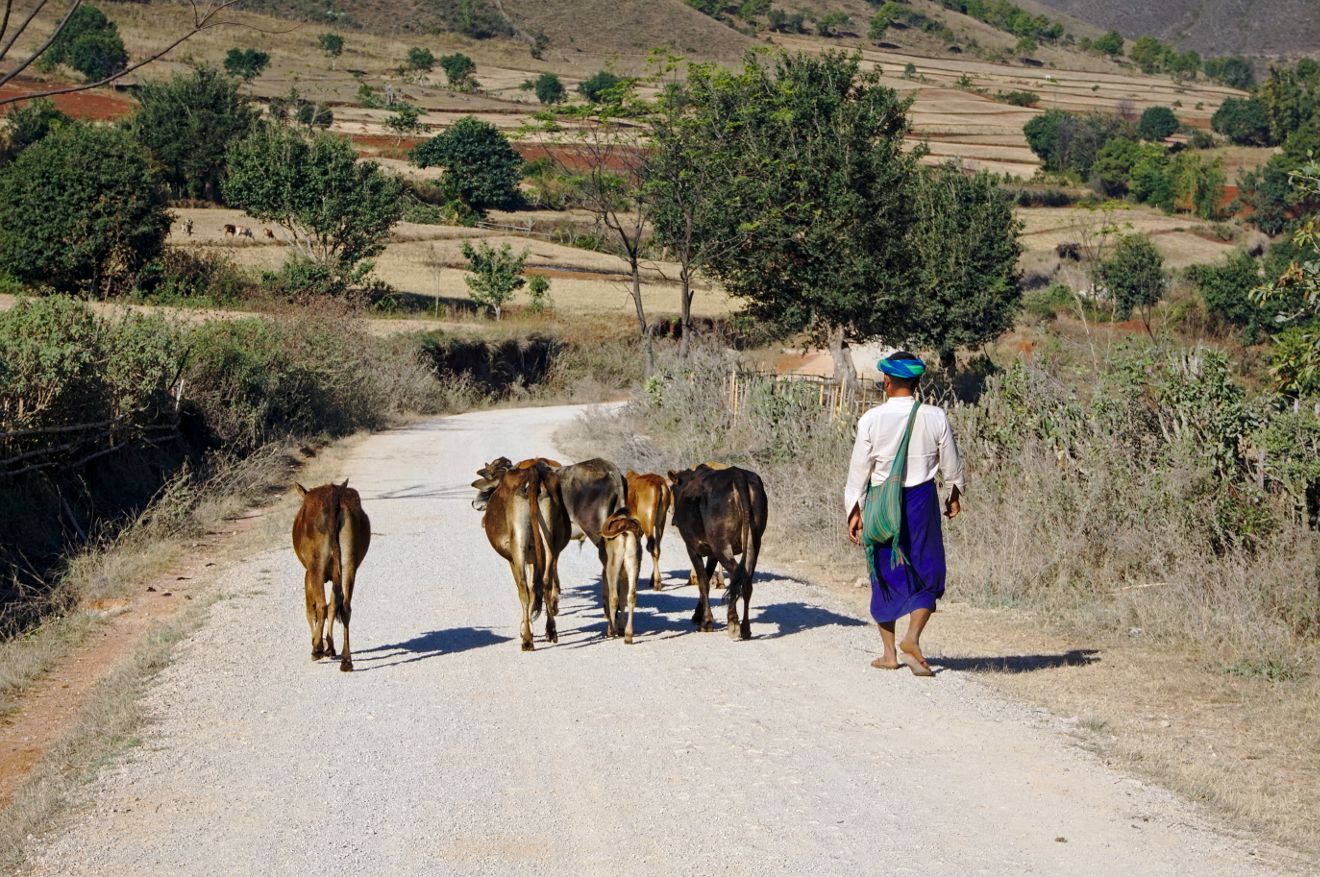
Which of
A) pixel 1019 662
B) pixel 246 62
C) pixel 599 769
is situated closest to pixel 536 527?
pixel 599 769

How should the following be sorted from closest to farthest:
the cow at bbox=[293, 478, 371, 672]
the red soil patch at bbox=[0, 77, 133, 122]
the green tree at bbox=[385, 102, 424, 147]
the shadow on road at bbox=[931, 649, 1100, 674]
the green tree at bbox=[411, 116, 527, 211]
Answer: the cow at bbox=[293, 478, 371, 672]
the shadow on road at bbox=[931, 649, 1100, 674]
the green tree at bbox=[411, 116, 527, 211]
the red soil patch at bbox=[0, 77, 133, 122]
the green tree at bbox=[385, 102, 424, 147]

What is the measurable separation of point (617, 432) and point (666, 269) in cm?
4919

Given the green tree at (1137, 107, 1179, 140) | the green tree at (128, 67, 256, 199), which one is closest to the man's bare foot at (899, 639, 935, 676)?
the green tree at (128, 67, 256, 199)

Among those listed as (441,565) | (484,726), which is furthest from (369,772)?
(441,565)

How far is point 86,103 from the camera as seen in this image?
89.4 meters

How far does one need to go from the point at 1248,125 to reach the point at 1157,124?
8254mm

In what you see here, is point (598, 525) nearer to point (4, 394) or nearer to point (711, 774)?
point (711, 774)

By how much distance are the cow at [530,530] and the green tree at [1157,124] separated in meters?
125

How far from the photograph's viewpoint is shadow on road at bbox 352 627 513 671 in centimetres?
980

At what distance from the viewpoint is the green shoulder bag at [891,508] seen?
8883mm

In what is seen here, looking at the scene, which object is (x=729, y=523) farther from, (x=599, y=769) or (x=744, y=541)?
(x=599, y=769)

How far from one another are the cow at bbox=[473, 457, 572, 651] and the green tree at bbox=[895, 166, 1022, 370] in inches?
1378

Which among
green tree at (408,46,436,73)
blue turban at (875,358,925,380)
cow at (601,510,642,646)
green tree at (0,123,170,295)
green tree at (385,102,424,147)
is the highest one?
green tree at (408,46,436,73)

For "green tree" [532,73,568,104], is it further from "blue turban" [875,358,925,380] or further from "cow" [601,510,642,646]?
"blue turban" [875,358,925,380]
